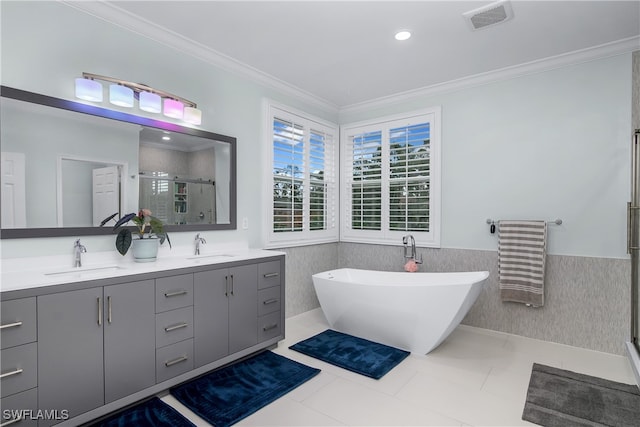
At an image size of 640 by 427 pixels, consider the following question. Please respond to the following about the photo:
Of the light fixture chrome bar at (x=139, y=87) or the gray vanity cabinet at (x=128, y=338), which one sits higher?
the light fixture chrome bar at (x=139, y=87)

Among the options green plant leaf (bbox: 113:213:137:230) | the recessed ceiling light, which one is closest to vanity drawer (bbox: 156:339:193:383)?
green plant leaf (bbox: 113:213:137:230)

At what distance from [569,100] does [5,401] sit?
4537mm

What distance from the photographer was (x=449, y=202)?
152 inches

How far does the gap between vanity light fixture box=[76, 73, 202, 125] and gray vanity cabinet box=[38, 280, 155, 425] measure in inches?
52.6

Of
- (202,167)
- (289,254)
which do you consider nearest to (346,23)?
(202,167)

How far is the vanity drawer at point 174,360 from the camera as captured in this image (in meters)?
2.25

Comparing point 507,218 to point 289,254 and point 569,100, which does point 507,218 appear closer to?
point 569,100

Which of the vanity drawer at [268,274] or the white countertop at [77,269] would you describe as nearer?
the white countertop at [77,269]

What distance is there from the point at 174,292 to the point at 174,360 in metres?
0.46

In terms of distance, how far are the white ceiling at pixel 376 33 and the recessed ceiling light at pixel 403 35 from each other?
0.05 metres

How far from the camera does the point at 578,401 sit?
2266mm

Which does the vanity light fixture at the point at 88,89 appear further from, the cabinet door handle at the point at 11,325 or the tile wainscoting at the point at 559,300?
the tile wainscoting at the point at 559,300

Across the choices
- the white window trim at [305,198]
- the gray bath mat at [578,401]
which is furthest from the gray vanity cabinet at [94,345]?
the gray bath mat at [578,401]

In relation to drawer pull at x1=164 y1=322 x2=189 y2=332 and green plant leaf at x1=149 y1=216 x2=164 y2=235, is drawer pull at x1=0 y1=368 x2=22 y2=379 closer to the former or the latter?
drawer pull at x1=164 y1=322 x2=189 y2=332
